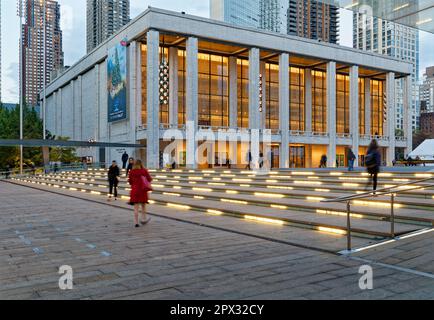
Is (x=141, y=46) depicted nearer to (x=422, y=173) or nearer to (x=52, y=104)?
(x=422, y=173)

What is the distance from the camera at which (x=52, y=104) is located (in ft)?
269

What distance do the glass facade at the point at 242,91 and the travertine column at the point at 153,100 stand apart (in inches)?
570

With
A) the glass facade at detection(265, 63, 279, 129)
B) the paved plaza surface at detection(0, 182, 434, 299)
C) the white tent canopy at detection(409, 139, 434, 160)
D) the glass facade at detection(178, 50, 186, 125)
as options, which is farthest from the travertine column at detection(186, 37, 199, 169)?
the paved plaza surface at detection(0, 182, 434, 299)

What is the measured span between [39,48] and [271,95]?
106770 mm

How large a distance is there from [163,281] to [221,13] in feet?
514

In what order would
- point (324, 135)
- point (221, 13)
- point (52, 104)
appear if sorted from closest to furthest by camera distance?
1. point (324, 135)
2. point (52, 104)
3. point (221, 13)

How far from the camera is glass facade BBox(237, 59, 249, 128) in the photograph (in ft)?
173

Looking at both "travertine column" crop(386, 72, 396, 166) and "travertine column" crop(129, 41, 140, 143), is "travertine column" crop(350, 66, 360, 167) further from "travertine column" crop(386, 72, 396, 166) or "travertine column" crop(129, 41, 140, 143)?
"travertine column" crop(129, 41, 140, 143)

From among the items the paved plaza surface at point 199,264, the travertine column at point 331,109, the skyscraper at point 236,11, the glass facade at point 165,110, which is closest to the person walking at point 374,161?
the paved plaza surface at point 199,264

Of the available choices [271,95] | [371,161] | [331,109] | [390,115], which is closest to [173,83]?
[271,95]

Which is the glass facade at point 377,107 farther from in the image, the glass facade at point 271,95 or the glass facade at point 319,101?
the glass facade at point 271,95

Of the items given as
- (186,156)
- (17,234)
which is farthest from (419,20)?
(186,156)

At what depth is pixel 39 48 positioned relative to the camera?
5271 inches

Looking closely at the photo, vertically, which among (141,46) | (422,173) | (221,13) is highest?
(221,13)
